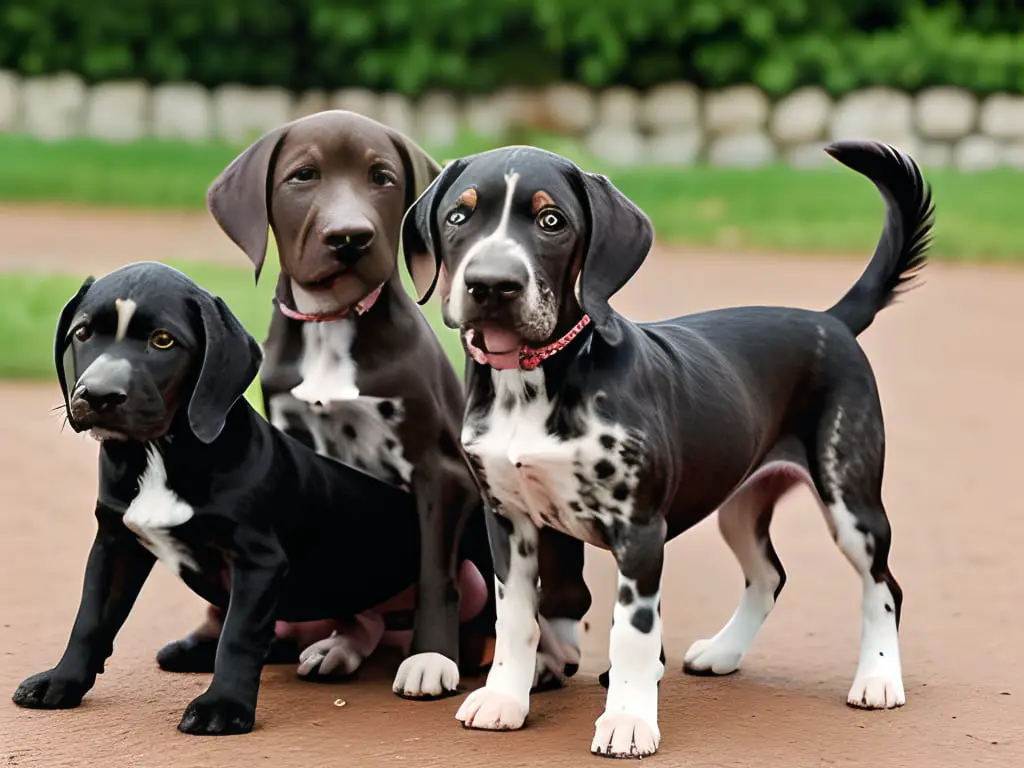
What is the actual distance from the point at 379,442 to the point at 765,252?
12.9 metres

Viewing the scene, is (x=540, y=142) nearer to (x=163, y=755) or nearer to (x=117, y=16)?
(x=117, y=16)

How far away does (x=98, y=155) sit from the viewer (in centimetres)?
2080

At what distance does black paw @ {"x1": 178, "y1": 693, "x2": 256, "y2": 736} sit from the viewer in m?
Result: 4.89

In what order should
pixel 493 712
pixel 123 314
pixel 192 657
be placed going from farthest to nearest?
pixel 192 657 → pixel 493 712 → pixel 123 314

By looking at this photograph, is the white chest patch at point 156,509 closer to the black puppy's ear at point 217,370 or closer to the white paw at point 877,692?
the black puppy's ear at point 217,370

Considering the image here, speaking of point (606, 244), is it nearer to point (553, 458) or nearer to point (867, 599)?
point (553, 458)

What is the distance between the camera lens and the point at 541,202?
183 inches

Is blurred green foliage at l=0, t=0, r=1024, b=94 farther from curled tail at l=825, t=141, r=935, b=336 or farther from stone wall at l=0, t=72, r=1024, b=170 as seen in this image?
curled tail at l=825, t=141, r=935, b=336

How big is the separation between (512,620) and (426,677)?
1.68ft

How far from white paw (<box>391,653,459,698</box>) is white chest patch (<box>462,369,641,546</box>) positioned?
0.80 m

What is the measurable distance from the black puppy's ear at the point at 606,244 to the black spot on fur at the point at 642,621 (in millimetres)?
838

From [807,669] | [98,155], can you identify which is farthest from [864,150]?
[98,155]

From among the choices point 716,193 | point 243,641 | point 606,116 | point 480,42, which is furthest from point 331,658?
point 480,42

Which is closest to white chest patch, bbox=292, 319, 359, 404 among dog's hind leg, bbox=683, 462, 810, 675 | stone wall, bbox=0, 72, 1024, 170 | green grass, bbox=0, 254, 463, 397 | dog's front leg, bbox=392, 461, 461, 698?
dog's front leg, bbox=392, 461, 461, 698
